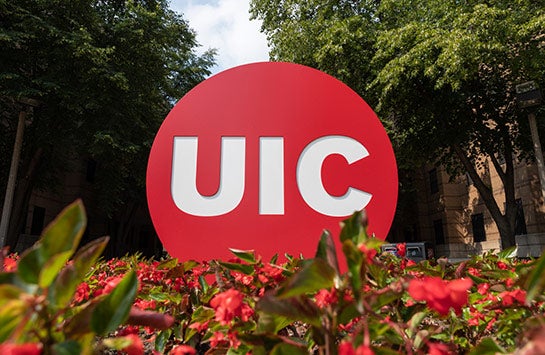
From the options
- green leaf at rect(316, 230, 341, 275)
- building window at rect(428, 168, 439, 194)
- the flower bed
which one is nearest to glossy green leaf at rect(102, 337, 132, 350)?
the flower bed

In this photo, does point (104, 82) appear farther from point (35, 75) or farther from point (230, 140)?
point (230, 140)

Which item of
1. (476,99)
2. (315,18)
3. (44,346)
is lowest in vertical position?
(44,346)

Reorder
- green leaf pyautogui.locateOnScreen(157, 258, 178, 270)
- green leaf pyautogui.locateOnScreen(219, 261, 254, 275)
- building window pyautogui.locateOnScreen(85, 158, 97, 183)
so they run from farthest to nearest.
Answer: building window pyautogui.locateOnScreen(85, 158, 97, 183) → green leaf pyautogui.locateOnScreen(157, 258, 178, 270) → green leaf pyautogui.locateOnScreen(219, 261, 254, 275)

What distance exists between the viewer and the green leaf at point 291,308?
85cm

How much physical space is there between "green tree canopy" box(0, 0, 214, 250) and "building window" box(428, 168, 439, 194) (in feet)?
53.7

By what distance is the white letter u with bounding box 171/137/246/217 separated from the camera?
449cm

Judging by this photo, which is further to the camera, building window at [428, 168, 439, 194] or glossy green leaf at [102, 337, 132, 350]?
building window at [428, 168, 439, 194]

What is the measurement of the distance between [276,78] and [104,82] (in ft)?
33.5

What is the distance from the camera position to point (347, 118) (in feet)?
15.8

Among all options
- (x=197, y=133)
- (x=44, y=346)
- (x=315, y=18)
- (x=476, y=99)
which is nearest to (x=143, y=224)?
(x=315, y=18)

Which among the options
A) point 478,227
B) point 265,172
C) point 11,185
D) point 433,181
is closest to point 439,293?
point 265,172

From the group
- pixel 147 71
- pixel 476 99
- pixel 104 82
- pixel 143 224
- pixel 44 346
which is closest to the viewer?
pixel 44 346

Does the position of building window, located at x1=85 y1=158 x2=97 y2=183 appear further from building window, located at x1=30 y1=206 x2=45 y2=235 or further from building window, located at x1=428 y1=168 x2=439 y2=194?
building window, located at x1=428 y1=168 x2=439 y2=194

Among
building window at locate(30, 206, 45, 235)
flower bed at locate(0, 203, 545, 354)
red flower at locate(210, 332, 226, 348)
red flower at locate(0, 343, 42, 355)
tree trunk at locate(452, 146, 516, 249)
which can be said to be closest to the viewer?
red flower at locate(0, 343, 42, 355)
